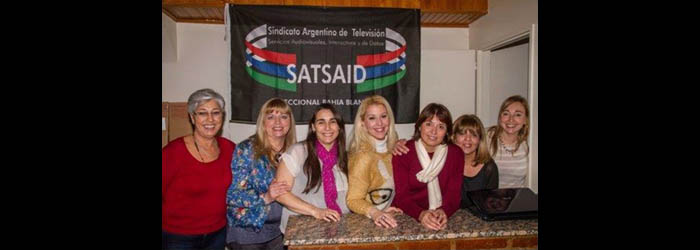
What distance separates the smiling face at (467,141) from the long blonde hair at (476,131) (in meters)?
0.01

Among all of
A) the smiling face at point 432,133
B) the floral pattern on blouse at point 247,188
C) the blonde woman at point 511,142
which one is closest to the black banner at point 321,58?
the smiling face at point 432,133

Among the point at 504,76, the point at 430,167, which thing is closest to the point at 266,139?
the point at 430,167

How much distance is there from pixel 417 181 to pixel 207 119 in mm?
1183

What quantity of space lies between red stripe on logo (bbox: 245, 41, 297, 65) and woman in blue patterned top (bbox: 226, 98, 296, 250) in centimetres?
22

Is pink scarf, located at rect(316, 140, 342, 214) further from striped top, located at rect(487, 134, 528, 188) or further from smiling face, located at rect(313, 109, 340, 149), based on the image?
striped top, located at rect(487, 134, 528, 188)

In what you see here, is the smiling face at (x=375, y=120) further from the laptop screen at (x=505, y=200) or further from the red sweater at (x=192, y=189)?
the red sweater at (x=192, y=189)

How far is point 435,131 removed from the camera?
2055 millimetres

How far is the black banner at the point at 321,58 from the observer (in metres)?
2.06

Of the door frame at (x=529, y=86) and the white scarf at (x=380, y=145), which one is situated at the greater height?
the door frame at (x=529, y=86)

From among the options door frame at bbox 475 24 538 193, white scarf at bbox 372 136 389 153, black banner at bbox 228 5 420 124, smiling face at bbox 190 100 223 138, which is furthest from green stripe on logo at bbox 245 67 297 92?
door frame at bbox 475 24 538 193

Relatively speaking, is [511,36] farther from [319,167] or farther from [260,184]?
[260,184]
